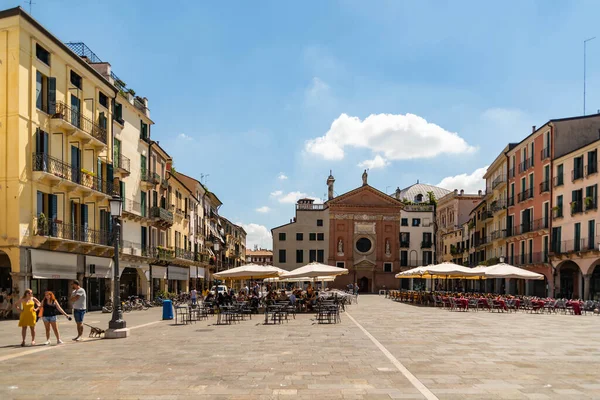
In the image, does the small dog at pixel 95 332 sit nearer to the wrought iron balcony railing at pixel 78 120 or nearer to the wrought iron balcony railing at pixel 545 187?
the wrought iron balcony railing at pixel 78 120

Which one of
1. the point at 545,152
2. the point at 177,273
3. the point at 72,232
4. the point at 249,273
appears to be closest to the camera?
the point at 249,273

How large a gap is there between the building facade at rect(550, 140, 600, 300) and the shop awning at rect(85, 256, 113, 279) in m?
31.7

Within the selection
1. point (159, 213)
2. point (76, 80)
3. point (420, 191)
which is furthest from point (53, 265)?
point (420, 191)

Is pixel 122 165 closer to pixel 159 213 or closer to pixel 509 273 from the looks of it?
pixel 159 213

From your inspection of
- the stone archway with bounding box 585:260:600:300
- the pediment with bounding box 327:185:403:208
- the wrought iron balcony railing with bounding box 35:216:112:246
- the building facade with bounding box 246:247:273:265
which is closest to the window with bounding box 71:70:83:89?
the wrought iron balcony railing with bounding box 35:216:112:246

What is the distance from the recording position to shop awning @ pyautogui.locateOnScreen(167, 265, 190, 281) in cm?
4812

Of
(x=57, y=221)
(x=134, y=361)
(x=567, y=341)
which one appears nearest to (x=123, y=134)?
(x=57, y=221)

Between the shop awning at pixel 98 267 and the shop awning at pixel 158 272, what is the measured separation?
27.8ft

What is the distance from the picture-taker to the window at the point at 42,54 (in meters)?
26.8

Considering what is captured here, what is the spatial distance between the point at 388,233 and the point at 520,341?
6388 cm

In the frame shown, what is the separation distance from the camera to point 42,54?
2730cm

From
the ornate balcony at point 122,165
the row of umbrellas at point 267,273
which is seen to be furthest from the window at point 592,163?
the ornate balcony at point 122,165

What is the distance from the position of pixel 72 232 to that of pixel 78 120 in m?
5.97

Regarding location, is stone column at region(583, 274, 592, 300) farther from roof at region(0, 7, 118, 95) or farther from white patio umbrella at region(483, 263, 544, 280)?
roof at region(0, 7, 118, 95)
